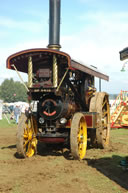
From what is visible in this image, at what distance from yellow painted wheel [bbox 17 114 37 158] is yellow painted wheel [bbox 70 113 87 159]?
1.12m

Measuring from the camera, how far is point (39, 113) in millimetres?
6895

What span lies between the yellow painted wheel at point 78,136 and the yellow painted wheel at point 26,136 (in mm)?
1118

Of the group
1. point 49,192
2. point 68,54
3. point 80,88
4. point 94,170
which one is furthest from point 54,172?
point 80,88

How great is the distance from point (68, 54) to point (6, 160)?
280 cm

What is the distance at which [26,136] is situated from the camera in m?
6.71

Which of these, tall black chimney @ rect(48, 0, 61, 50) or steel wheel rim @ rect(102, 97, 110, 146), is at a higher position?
tall black chimney @ rect(48, 0, 61, 50)

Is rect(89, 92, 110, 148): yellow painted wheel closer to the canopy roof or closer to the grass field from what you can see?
the grass field

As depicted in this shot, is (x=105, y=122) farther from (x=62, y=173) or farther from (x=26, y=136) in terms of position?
(x=62, y=173)

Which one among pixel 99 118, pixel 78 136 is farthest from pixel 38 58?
pixel 99 118

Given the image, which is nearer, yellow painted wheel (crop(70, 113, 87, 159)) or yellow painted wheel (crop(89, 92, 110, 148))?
yellow painted wheel (crop(70, 113, 87, 159))

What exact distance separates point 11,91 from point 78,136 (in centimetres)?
7050

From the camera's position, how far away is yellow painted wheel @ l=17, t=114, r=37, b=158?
6328 mm

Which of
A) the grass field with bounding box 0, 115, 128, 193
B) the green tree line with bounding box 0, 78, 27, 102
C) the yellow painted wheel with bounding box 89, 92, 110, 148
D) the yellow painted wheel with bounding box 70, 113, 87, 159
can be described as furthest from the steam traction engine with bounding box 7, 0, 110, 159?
the green tree line with bounding box 0, 78, 27, 102

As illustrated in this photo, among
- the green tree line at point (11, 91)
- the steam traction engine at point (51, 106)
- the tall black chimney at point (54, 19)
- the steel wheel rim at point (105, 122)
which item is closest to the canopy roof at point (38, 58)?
the steam traction engine at point (51, 106)
